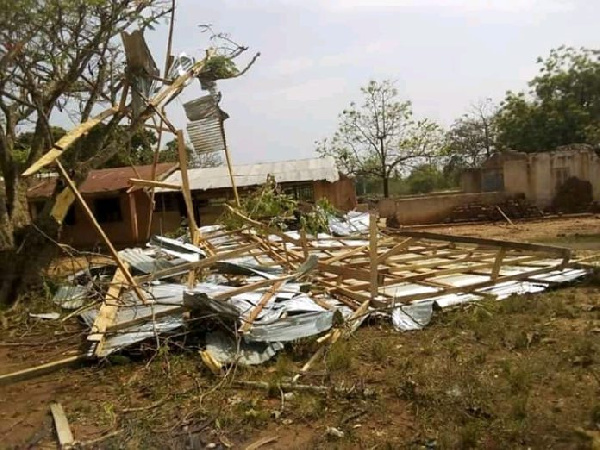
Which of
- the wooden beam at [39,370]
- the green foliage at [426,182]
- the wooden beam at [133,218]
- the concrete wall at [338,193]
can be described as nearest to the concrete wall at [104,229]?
the wooden beam at [133,218]

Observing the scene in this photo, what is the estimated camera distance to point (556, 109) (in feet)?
94.5

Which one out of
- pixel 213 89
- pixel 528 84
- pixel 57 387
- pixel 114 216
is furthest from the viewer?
pixel 528 84

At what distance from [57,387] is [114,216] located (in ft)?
51.8

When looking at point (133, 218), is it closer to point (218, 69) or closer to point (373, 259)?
point (218, 69)

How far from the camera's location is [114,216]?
19781mm

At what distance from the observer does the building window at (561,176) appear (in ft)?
67.8

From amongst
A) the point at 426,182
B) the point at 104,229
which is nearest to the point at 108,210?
the point at 104,229

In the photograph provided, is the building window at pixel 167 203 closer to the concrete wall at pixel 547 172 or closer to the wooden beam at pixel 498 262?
the concrete wall at pixel 547 172

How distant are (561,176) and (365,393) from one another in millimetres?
19327

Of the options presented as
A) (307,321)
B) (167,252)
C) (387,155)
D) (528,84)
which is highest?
(528,84)

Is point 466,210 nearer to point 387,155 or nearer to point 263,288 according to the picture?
point 387,155

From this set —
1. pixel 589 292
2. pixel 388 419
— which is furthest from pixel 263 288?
pixel 589 292

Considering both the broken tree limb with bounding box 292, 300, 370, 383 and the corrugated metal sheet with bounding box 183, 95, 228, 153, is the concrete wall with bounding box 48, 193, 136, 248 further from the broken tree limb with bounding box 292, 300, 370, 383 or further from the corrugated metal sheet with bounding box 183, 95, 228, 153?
the broken tree limb with bounding box 292, 300, 370, 383

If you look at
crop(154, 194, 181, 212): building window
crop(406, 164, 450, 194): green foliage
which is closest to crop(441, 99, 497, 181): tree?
crop(406, 164, 450, 194): green foliage
